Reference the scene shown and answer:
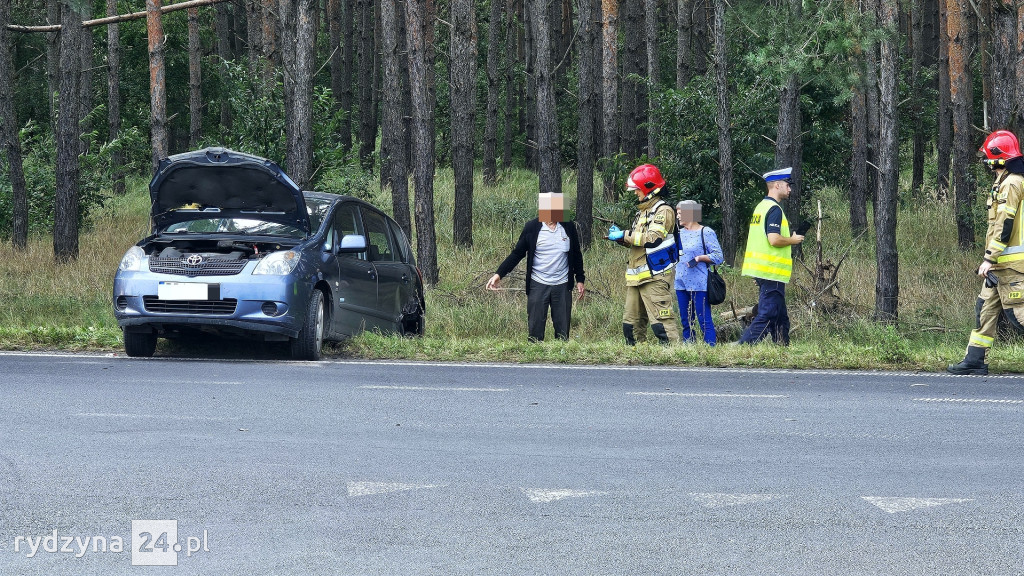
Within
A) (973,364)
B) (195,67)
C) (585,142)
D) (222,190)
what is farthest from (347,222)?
(195,67)

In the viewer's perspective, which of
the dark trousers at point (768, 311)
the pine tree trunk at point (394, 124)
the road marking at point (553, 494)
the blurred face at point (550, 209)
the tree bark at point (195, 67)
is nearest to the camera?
the road marking at point (553, 494)

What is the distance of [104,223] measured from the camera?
27250 mm

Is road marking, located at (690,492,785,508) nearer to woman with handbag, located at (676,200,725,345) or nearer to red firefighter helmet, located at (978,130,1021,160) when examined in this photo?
red firefighter helmet, located at (978,130,1021,160)

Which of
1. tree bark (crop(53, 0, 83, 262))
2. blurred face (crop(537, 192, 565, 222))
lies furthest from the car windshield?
tree bark (crop(53, 0, 83, 262))

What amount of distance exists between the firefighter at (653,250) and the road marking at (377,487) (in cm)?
600

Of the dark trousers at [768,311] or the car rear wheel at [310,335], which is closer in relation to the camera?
the car rear wheel at [310,335]

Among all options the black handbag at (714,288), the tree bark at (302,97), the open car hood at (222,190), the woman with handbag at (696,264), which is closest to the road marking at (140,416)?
the open car hood at (222,190)

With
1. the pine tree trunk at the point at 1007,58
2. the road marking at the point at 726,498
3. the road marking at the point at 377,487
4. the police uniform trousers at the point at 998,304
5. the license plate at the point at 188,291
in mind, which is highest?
the pine tree trunk at the point at 1007,58

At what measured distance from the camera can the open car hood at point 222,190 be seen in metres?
11.0

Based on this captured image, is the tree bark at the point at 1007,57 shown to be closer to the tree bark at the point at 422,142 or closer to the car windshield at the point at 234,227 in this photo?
the car windshield at the point at 234,227

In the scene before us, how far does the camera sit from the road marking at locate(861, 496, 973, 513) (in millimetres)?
5680

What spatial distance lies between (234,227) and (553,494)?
6.50m

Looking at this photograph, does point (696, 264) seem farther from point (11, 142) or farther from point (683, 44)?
point (683, 44)

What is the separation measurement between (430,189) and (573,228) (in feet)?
25.4
